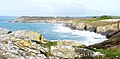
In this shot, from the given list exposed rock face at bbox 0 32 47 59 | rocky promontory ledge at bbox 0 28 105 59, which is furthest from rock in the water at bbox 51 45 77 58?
exposed rock face at bbox 0 32 47 59

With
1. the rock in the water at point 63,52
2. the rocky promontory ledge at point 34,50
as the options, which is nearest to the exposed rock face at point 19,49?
the rocky promontory ledge at point 34,50

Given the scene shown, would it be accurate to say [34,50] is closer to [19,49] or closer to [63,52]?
[19,49]

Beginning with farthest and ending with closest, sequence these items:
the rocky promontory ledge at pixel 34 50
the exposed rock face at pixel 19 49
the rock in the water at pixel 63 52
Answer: the rock in the water at pixel 63 52
the rocky promontory ledge at pixel 34 50
the exposed rock face at pixel 19 49

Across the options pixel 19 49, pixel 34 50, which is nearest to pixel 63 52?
pixel 34 50

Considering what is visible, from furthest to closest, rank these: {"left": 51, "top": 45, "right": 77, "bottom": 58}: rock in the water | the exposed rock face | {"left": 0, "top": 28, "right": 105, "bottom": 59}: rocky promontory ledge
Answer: {"left": 51, "top": 45, "right": 77, "bottom": 58}: rock in the water → {"left": 0, "top": 28, "right": 105, "bottom": 59}: rocky promontory ledge → the exposed rock face

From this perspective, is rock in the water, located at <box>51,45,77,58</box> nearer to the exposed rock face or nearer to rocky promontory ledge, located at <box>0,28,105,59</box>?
rocky promontory ledge, located at <box>0,28,105,59</box>

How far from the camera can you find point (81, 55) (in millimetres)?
19875

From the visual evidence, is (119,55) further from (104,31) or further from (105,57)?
(104,31)

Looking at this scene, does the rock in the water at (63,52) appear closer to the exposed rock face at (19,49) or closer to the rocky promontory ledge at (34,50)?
the rocky promontory ledge at (34,50)

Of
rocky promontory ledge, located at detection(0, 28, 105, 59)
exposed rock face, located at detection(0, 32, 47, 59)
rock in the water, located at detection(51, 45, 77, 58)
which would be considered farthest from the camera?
rock in the water, located at detection(51, 45, 77, 58)

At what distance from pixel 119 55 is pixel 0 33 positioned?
890 centimetres

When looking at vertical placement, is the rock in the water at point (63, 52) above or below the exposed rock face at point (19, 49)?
below

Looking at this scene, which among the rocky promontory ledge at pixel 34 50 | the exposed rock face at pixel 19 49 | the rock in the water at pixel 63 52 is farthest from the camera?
the rock in the water at pixel 63 52

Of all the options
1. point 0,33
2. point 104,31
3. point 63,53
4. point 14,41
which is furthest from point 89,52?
point 104,31
